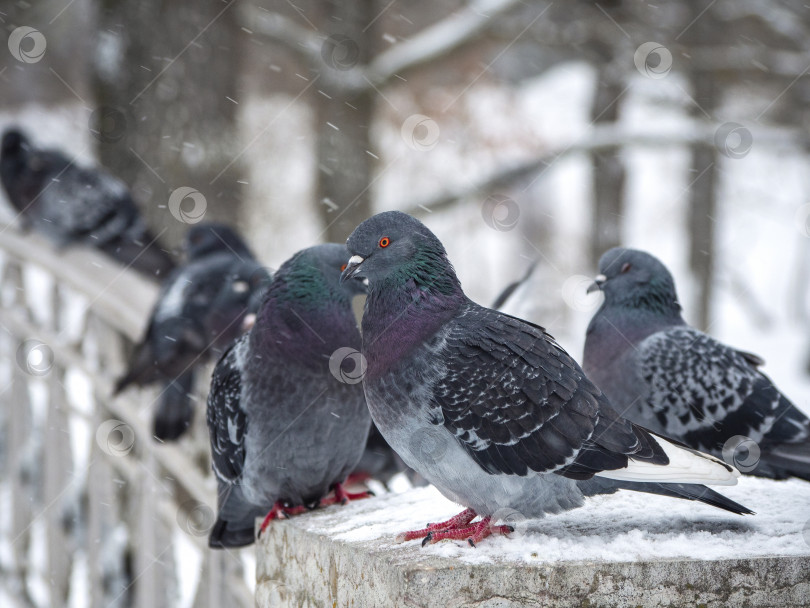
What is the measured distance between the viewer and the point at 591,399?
2152 mm

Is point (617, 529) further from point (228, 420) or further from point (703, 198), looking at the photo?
point (703, 198)

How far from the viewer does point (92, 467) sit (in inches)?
291

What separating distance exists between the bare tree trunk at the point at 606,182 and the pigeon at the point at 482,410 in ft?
26.1

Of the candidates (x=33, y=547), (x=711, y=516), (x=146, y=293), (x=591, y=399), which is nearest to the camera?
(x=591, y=399)

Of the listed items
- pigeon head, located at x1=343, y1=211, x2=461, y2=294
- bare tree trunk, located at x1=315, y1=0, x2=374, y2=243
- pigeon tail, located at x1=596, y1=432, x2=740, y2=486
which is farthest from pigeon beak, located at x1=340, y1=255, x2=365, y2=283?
bare tree trunk, located at x1=315, y1=0, x2=374, y2=243

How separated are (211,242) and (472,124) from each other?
9.07 metres

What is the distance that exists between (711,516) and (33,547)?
883cm

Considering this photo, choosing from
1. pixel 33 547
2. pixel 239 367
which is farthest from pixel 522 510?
pixel 33 547

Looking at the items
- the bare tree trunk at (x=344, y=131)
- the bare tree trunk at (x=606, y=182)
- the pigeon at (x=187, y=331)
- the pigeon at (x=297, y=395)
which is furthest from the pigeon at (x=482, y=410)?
the bare tree trunk at (x=606, y=182)

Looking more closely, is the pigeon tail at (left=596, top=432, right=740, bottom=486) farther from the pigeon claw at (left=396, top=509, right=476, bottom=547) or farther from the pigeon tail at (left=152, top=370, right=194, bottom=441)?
the pigeon tail at (left=152, top=370, right=194, bottom=441)

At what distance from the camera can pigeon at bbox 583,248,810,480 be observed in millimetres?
2881

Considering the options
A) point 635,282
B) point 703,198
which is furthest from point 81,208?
point 703,198

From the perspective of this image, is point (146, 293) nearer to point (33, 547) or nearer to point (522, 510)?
point (522, 510)

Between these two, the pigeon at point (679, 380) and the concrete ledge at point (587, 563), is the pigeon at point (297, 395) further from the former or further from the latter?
the pigeon at point (679, 380)
